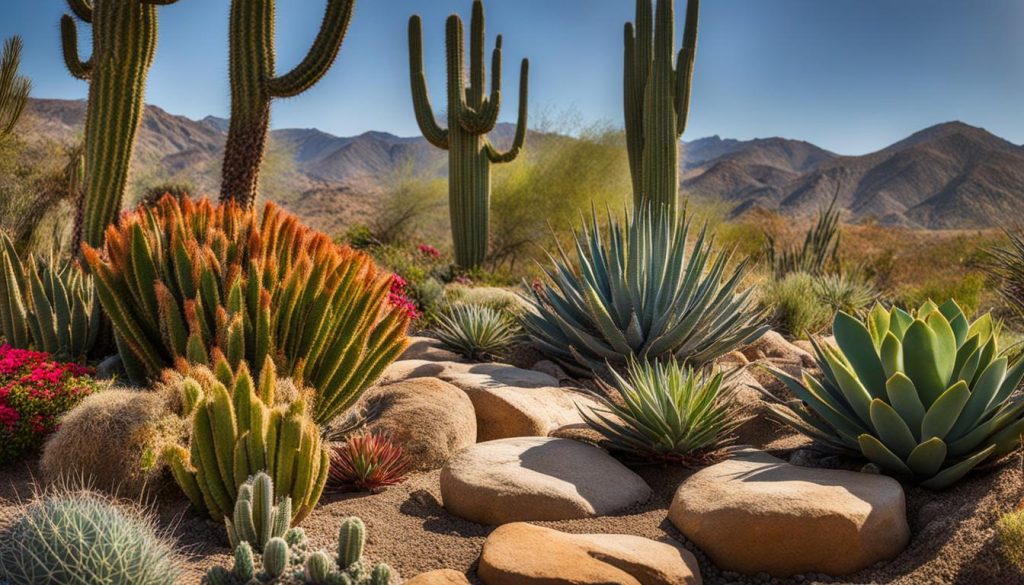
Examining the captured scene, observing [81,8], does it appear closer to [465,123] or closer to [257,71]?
[257,71]

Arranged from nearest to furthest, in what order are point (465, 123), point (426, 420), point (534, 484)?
point (534, 484), point (426, 420), point (465, 123)

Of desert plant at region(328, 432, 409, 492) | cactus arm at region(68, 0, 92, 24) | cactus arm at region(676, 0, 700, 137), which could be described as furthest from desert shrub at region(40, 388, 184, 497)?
cactus arm at region(676, 0, 700, 137)

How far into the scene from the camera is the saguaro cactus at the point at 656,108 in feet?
47.6

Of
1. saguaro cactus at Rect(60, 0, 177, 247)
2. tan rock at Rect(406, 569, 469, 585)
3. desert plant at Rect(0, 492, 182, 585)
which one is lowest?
tan rock at Rect(406, 569, 469, 585)

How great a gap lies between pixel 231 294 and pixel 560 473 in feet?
7.41

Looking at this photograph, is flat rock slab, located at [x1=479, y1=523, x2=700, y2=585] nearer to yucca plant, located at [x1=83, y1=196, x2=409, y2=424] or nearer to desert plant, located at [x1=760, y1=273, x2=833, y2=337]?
yucca plant, located at [x1=83, y1=196, x2=409, y2=424]

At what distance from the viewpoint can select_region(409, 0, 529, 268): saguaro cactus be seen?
17.1 meters

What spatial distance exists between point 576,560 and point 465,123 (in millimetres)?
14400

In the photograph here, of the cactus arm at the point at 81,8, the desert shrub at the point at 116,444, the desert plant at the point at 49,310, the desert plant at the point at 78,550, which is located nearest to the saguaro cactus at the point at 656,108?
the cactus arm at the point at 81,8

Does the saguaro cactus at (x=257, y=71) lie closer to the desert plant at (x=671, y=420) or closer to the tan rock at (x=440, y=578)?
the desert plant at (x=671, y=420)

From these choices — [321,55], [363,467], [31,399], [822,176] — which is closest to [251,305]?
[363,467]

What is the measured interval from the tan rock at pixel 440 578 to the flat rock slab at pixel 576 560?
0.48ft

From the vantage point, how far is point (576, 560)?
11.4 feet

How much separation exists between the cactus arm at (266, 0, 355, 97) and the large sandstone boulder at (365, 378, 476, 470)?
17.0 ft
